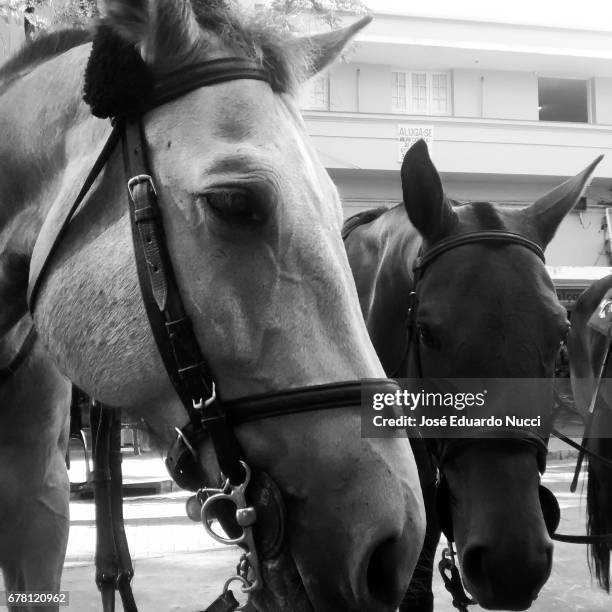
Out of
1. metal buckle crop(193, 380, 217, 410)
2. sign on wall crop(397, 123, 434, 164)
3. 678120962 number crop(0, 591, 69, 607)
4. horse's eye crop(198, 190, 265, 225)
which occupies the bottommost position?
sign on wall crop(397, 123, 434, 164)

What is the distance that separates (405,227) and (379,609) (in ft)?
6.74

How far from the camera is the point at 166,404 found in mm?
1443

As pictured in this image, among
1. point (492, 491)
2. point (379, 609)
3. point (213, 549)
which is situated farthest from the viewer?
point (213, 549)

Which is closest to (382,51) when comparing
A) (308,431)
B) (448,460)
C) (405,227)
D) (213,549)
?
(213,549)

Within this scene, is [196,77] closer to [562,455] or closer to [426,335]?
[426,335]

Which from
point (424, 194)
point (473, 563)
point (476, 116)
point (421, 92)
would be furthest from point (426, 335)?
point (421, 92)

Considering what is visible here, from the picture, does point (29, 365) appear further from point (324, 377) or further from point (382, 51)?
point (382, 51)

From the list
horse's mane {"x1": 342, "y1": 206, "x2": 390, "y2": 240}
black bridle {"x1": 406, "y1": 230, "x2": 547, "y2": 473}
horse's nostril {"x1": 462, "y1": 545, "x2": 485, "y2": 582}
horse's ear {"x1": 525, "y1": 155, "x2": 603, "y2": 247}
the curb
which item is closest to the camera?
horse's nostril {"x1": 462, "y1": 545, "x2": 485, "y2": 582}

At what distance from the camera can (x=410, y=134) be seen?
12.7 meters

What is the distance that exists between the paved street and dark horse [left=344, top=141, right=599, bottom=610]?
8.51 feet

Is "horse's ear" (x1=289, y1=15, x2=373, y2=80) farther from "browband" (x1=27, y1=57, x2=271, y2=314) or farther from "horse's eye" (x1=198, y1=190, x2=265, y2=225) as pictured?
"horse's eye" (x1=198, y1=190, x2=265, y2=225)

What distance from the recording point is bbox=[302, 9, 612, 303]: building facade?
14.1m

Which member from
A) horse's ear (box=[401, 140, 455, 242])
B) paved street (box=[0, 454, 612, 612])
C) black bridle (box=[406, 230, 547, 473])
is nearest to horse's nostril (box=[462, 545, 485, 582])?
black bridle (box=[406, 230, 547, 473])

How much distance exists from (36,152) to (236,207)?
26.2 inches
